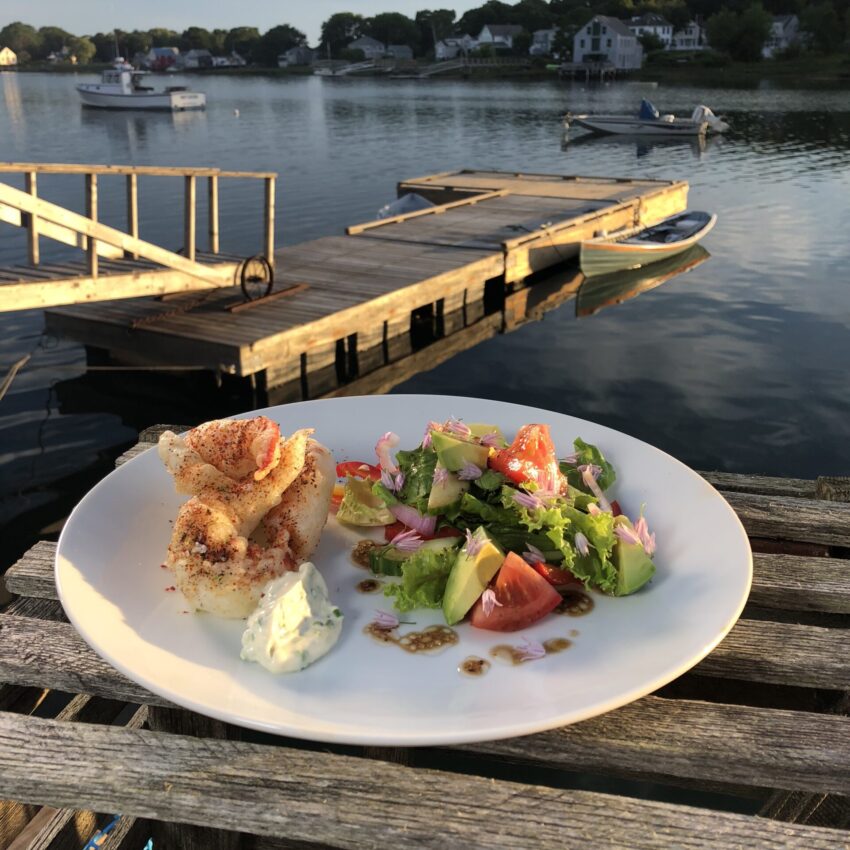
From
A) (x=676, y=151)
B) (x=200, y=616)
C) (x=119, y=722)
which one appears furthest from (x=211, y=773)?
(x=676, y=151)

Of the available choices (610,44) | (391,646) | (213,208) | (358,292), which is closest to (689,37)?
(610,44)

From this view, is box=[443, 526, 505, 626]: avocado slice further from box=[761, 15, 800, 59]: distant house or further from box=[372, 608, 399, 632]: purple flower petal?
box=[761, 15, 800, 59]: distant house

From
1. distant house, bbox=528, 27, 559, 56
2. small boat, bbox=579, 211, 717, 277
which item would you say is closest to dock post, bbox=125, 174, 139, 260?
small boat, bbox=579, 211, 717, 277

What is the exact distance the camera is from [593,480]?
3240mm

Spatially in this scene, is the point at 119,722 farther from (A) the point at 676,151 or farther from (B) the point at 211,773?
(A) the point at 676,151

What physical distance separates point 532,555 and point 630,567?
363 mm

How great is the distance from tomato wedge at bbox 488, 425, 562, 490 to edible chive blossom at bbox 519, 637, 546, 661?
74cm

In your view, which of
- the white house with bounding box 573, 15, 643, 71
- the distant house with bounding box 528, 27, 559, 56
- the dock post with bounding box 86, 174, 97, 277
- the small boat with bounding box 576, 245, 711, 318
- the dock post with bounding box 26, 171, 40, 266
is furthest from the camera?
the distant house with bounding box 528, 27, 559, 56

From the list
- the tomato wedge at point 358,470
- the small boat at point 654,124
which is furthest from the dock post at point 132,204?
the small boat at point 654,124

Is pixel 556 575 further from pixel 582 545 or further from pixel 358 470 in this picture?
pixel 358 470

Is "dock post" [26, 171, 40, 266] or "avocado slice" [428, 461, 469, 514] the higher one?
"dock post" [26, 171, 40, 266]

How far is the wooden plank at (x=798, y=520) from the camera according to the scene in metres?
3.47

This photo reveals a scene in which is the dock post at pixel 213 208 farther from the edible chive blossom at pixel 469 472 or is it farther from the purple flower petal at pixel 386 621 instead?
the purple flower petal at pixel 386 621

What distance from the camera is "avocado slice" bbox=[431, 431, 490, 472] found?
3061 mm
